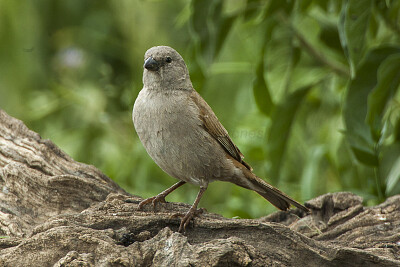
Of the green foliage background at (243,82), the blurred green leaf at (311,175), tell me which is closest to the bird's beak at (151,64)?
the green foliage background at (243,82)

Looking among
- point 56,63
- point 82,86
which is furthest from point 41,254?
point 56,63

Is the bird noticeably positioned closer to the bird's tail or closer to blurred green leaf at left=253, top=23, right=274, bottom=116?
the bird's tail

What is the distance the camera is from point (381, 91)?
13.6 ft

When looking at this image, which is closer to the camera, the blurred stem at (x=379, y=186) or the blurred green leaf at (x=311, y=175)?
the blurred stem at (x=379, y=186)

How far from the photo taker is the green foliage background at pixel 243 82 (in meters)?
4.33

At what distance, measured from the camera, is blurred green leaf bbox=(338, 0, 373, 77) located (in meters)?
4.05

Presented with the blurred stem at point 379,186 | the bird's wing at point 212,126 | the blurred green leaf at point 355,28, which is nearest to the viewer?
the blurred green leaf at point 355,28

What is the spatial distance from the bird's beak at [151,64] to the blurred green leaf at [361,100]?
1363 millimetres

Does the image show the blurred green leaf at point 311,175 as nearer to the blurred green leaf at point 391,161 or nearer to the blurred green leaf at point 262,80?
the blurred green leaf at point 391,161

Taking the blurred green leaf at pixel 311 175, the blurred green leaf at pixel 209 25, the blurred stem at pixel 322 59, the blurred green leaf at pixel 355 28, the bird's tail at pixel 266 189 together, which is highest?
the blurred stem at pixel 322 59

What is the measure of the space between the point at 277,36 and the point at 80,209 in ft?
7.44

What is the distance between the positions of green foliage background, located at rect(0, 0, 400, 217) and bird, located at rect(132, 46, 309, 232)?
0.48 meters

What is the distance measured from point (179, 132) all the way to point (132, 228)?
32.2 inches

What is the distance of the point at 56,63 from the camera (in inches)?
352
